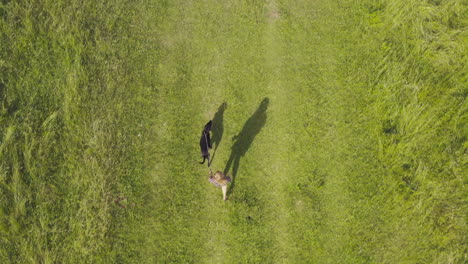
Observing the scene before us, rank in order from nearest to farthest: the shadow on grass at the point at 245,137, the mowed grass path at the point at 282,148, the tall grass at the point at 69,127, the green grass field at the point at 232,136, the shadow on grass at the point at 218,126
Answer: the tall grass at the point at 69,127 → the green grass field at the point at 232,136 → the mowed grass path at the point at 282,148 → the shadow on grass at the point at 245,137 → the shadow on grass at the point at 218,126

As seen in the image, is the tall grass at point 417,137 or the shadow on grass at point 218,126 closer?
the tall grass at point 417,137

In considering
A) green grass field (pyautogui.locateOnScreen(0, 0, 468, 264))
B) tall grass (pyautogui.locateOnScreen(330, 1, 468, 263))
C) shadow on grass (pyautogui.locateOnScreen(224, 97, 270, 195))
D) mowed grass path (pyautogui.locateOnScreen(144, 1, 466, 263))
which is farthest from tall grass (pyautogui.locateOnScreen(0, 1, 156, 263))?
tall grass (pyautogui.locateOnScreen(330, 1, 468, 263))

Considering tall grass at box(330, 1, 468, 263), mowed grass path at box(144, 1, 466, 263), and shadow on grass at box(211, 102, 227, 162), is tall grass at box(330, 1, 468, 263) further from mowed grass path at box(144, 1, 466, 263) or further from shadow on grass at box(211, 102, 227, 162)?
shadow on grass at box(211, 102, 227, 162)

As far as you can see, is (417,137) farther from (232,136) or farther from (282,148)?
(232,136)

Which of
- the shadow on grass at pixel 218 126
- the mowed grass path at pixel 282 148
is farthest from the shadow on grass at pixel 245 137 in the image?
the shadow on grass at pixel 218 126

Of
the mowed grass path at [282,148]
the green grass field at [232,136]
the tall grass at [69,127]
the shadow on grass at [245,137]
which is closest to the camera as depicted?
the tall grass at [69,127]

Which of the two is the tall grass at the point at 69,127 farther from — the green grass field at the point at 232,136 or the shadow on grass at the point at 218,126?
the shadow on grass at the point at 218,126
